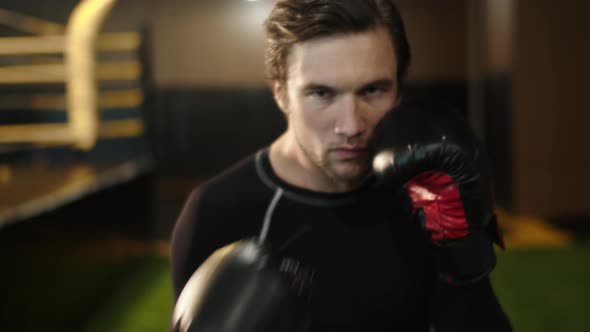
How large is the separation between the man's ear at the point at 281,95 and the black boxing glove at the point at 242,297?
0.22m

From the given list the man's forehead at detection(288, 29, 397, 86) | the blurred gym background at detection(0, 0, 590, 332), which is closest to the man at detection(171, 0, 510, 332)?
the man's forehead at detection(288, 29, 397, 86)

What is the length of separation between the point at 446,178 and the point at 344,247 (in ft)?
0.64

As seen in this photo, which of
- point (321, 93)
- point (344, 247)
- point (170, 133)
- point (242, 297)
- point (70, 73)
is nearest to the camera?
point (242, 297)

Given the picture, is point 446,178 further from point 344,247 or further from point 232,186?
point 232,186

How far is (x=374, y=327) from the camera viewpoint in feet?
2.96

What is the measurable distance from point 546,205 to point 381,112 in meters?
3.29

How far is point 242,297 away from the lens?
2.17 ft

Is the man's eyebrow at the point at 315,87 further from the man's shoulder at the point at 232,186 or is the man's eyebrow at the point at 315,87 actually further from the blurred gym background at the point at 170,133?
the man's shoulder at the point at 232,186

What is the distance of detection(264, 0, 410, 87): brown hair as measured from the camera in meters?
0.72

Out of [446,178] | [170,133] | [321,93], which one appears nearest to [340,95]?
[321,93]

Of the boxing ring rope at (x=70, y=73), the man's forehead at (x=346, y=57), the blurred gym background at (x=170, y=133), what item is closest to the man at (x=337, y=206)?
the man's forehead at (x=346, y=57)

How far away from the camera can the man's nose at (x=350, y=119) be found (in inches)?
30.0

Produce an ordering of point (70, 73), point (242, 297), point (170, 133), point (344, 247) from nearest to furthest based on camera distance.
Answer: point (242, 297) < point (344, 247) < point (70, 73) < point (170, 133)

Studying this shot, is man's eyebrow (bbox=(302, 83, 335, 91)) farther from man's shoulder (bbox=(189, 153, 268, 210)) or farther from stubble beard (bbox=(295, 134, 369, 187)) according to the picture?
man's shoulder (bbox=(189, 153, 268, 210))
